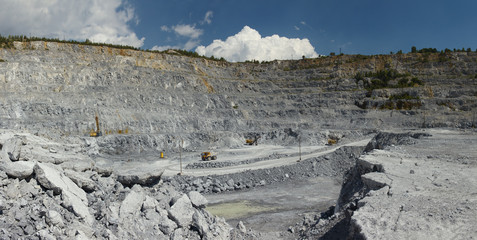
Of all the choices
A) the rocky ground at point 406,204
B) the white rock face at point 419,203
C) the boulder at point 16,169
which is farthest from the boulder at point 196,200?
the white rock face at point 419,203

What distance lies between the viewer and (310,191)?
20.3 m

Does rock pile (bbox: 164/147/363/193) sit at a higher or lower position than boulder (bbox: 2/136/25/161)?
lower

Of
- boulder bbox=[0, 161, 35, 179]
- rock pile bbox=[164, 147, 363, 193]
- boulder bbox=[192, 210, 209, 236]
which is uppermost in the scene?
boulder bbox=[0, 161, 35, 179]

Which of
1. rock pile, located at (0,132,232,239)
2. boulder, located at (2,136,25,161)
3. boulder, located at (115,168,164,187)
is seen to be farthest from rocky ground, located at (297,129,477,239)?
boulder, located at (2,136,25,161)

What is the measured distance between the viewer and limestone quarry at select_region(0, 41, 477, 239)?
24.5ft

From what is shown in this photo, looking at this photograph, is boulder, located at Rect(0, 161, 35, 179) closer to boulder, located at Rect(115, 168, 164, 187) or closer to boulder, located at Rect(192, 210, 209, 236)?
boulder, located at Rect(115, 168, 164, 187)

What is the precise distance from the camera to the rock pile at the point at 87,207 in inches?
247

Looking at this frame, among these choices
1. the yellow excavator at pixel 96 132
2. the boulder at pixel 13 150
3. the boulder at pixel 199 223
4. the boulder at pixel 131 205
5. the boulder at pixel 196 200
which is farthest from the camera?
the yellow excavator at pixel 96 132

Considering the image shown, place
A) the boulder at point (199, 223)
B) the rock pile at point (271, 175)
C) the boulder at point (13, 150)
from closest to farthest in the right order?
the boulder at point (13, 150), the boulder at point (199, 223), the rock pile at point (271, 175)

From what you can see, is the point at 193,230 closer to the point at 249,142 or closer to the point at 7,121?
the point at 249,142

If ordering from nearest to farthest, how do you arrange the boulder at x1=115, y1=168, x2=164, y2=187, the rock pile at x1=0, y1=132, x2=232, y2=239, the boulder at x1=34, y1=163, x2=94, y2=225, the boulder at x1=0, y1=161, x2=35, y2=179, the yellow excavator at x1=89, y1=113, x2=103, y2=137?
1. the rock pile at x1=0, y1=132, x2=232, y2=239
2. the boulder at x1=34, y1=163, x2=94, y2=225
3. the boulder at x1=0, y1=161, x2=35, y2=179
4. the boulder at x1=115, y1=168, x2=164, y2=187
5. the yellow excavator at x1=89, y1=113, x2=103, y2=137

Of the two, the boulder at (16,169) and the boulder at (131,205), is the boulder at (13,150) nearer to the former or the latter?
the boulder at (16,169)

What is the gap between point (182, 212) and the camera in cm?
884

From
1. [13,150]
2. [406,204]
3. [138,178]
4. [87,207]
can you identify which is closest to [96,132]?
[138,178]
